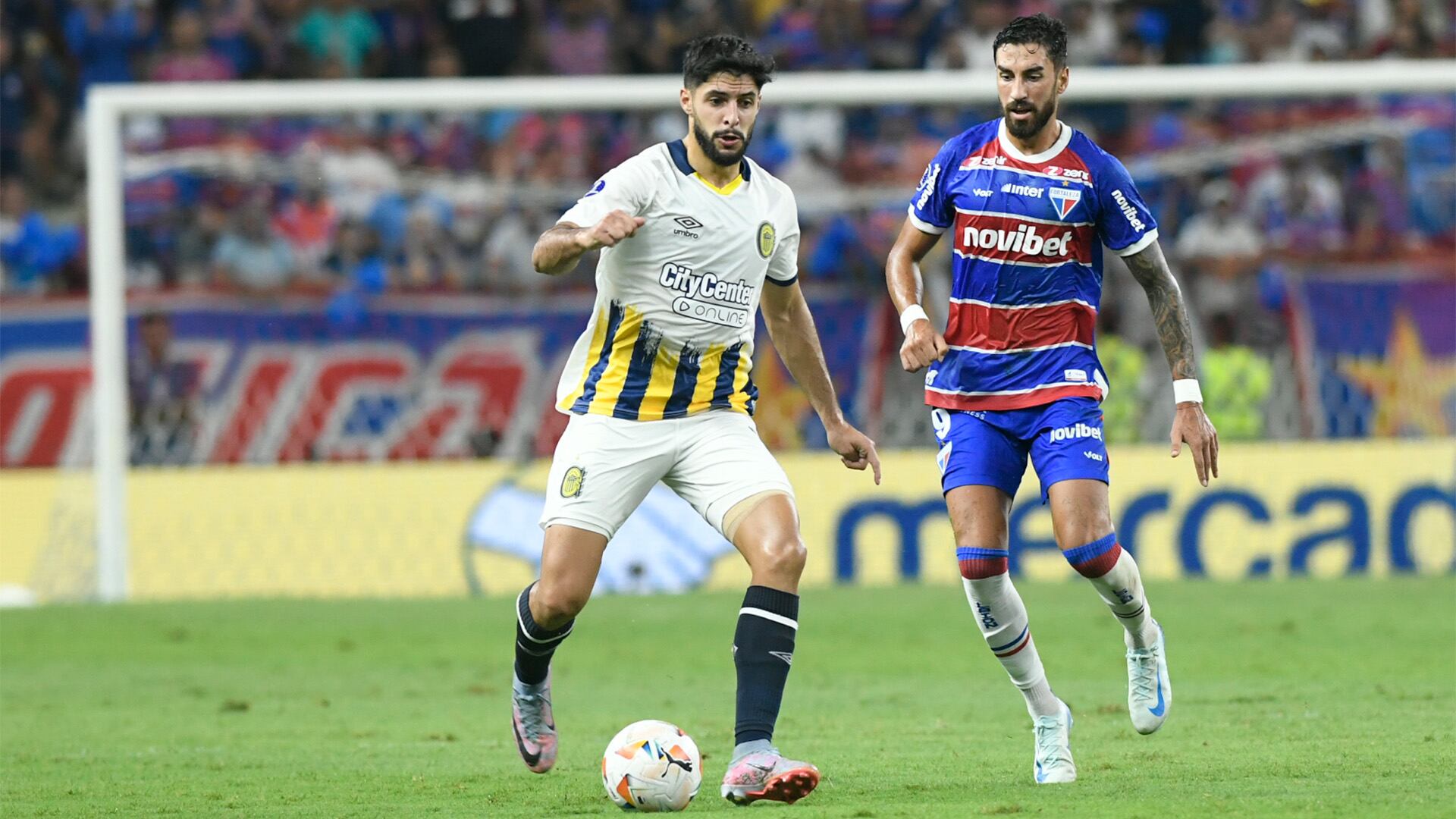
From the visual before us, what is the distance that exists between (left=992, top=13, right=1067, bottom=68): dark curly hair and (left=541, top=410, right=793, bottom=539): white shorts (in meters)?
1.61

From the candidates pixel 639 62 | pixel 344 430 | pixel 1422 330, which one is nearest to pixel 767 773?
pixel 344 430

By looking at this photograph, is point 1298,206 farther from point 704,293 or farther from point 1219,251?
point 704,293

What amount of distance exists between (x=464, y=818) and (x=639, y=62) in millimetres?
14090

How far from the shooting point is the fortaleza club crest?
261 inches

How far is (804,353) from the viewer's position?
277 inches

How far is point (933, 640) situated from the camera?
11742 millimetres

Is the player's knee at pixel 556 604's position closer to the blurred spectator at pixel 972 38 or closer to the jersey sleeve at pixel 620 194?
the jersey sleeve at pixel 620 194

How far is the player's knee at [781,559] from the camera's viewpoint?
6.32 m

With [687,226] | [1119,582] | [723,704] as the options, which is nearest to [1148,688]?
[1119,582]

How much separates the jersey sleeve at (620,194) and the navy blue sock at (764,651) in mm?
1316

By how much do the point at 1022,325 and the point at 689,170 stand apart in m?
1.27

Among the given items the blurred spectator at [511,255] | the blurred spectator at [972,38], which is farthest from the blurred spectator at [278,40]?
the blurred spectator at [972,38]

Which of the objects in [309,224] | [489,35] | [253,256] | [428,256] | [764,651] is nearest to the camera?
[764,651]

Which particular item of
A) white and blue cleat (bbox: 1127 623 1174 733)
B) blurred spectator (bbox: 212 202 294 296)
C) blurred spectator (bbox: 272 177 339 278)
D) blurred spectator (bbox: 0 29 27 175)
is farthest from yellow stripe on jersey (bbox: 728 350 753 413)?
blurred spectator (bbox: 0 29 27 175)
